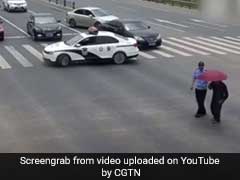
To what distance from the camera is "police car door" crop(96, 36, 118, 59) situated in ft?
80.7

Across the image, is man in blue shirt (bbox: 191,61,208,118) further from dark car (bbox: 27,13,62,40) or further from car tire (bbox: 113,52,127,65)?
dark car (bbox: 27,13,62,40)

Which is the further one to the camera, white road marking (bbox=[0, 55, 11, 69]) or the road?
white road marking (bbox=[0, 55, 11, 69])

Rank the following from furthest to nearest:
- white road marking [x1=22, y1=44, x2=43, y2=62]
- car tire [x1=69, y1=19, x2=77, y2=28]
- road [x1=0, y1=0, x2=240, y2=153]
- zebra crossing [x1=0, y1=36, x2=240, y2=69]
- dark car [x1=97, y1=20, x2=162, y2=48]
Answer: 1. car tire [x1=69, y1=19, x2=77, y2=28]
2. dark car [x1=97, y1=20, x2=162, y2=48]
3. white road marking [x1=22, y1=44, x2=43, y2=62]
4. zebra crossing [x1=0, y1=36, x2=240, y2=69]
5. road [x1=0, y1=0, x2=240, y2=153]

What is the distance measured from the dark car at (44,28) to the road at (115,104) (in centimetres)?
181

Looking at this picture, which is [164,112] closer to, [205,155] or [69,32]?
[205,155]

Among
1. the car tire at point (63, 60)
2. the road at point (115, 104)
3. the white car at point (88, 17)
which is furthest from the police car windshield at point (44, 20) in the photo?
the car tire at point (63, 60)

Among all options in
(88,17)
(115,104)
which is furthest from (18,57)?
(88,17)

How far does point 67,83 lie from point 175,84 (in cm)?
395

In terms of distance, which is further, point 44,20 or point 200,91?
point 44,20

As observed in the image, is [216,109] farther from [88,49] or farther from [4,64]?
[4,64]

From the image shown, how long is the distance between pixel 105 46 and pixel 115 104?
7.81m

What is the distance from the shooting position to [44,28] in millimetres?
32438
